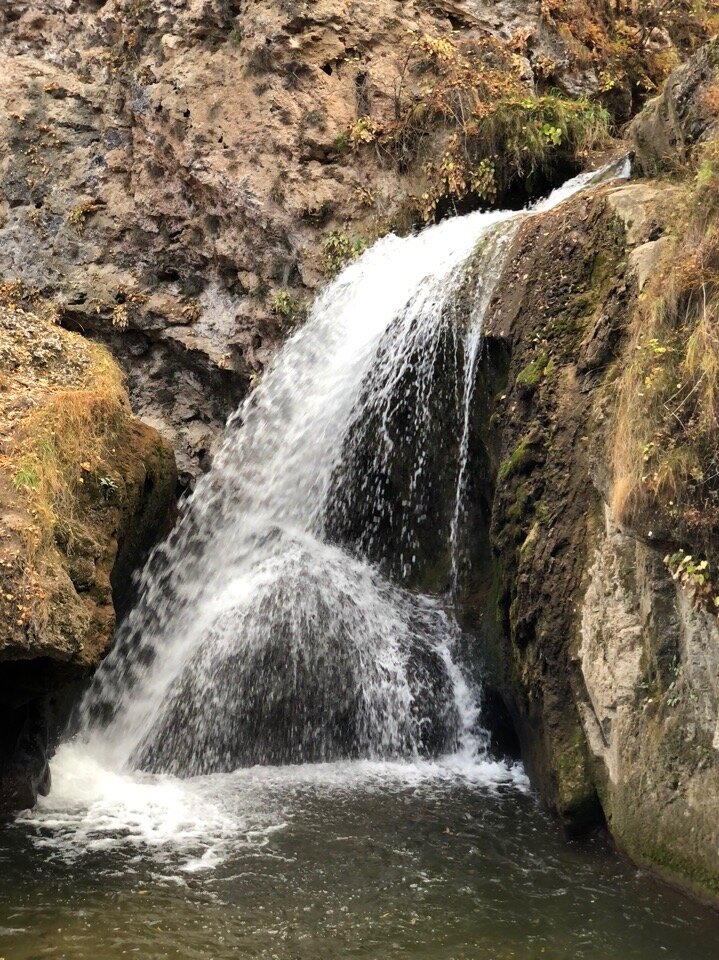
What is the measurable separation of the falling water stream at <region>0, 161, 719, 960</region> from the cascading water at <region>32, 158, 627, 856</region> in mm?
26

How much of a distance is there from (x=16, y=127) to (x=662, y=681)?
1253cm

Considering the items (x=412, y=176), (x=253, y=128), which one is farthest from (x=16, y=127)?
(x=412, y=176)

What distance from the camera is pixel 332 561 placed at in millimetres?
10688

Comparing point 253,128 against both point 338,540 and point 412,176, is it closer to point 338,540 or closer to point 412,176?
point 412,176

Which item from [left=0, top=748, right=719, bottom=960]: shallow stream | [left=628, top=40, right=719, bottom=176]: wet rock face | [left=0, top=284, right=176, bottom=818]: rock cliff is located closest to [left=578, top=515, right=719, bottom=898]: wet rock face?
[left=0, top=748, right=719, bottom=960]: shallow stream

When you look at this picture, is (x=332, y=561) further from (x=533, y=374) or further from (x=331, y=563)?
(x=533, y=374)

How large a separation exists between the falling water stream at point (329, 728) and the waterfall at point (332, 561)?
0.03m

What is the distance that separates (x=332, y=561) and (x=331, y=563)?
0.07 m

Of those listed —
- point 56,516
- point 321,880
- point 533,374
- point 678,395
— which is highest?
point 533,374

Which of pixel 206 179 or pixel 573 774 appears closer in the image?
pixel 573 774

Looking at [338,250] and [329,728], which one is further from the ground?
[338,250]

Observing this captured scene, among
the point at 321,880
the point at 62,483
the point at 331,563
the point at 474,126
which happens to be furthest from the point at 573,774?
the point at 474,126

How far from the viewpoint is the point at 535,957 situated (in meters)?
5.36

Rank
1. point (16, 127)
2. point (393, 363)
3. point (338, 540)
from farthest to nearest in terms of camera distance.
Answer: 1. point (16, 127)
2. point (338, 540)
3. point (393, 363)
